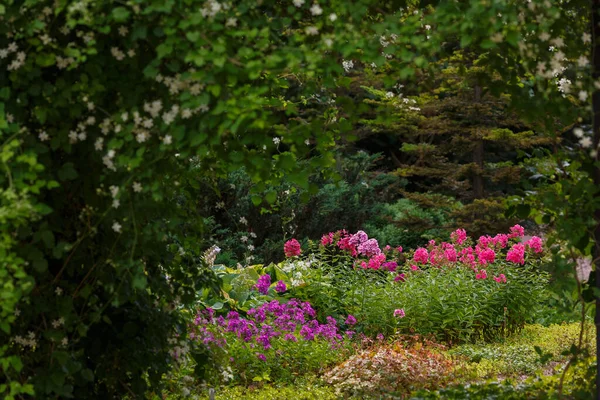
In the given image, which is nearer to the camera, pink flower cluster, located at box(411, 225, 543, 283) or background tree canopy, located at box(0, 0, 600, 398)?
background tree canopy, located at box(0, 0, 600, 398)

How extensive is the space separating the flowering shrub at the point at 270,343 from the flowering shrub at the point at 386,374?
0.28 metres

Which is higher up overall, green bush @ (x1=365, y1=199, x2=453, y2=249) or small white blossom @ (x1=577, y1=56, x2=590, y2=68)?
green bush @ (x1=365, y1=199, x2=453, y2=249)

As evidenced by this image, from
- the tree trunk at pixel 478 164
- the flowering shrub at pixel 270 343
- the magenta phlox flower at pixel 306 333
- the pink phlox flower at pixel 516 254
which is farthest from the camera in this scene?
the tree trunk at pixel 478 164

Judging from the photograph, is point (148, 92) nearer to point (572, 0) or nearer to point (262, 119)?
point (262, 119)

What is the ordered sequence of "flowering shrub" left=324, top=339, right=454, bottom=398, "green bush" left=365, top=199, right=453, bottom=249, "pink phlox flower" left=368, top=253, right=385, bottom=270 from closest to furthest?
1. "flowering shrub" left=324, top=339, right=454, bottom=398
2. "pink phlox flower" left=368, top=253, right=385, bottom=270
3. "green bush" left=365, top=199, right=453, bottom=249

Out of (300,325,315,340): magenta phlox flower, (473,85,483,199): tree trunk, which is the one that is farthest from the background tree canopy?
(473,85,483,199): tree trunk

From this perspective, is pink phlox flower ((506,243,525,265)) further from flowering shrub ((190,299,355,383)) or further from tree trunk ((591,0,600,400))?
tree trunk ((591,0,600,400))

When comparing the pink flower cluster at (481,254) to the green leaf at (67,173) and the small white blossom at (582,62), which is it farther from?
the green leaf at (67,173)

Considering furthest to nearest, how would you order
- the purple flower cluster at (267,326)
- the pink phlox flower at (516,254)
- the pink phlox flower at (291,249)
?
1. the pink phlox flower at (516,254)
2. the pink phlox flower at (291,249)
3. the purple flower cluster at (267,326)

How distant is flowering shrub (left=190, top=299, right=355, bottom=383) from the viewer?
18.6 feet

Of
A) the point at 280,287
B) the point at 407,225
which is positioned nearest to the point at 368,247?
the point at 280,287

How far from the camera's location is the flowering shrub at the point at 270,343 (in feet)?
18.6

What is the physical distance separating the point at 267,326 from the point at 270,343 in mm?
124

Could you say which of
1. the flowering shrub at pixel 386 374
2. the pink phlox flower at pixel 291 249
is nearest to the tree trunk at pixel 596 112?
the flowering shrub at pixel 386 374
